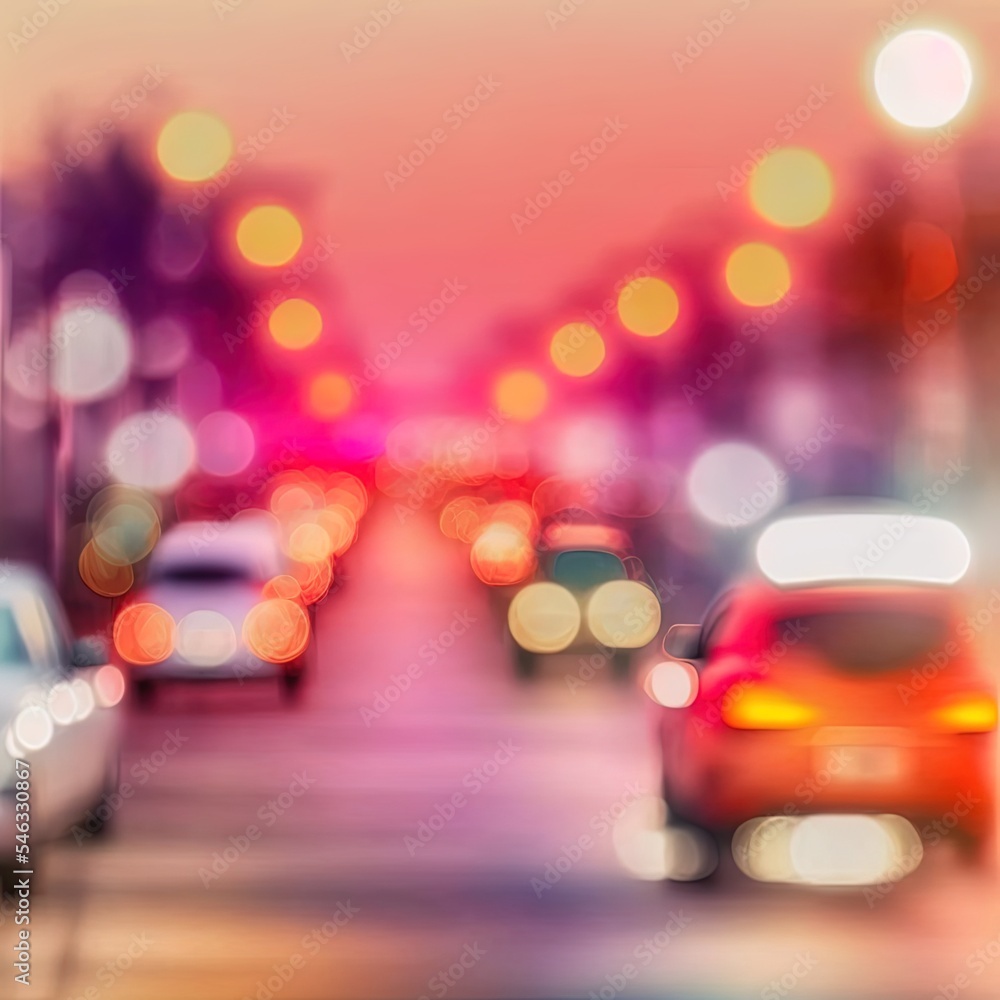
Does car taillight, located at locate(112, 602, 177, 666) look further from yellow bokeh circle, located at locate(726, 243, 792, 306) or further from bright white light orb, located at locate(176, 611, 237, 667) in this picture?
yellow bokeh circle, located at locate(726, 243, 792, 306)

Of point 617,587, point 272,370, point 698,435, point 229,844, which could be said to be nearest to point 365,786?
point 229,844

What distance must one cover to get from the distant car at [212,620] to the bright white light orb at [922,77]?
8829 millimetres

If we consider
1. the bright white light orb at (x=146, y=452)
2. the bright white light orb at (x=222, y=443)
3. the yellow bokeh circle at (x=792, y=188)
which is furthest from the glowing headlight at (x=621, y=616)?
the bright white light orb at (x=222, y=443)

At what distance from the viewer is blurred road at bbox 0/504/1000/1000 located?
977cm

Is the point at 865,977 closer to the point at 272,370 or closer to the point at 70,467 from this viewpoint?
the point at 70,467

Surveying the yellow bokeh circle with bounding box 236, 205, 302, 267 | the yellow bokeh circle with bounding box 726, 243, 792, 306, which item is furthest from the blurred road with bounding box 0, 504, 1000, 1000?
the yellow bokeh circle with bounding box 726, 243, 792, 306

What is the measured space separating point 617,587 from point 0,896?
1784 cm

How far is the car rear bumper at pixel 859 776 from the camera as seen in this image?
39.5 feet

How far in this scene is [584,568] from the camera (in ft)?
95.3

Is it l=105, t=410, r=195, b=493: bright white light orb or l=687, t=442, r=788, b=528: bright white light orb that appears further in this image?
l=687, t=442, r=788, b=528: bright white light orb

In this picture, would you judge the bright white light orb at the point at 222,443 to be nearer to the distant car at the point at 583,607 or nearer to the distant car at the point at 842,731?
the distant car at the point at 583,607

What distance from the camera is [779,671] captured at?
12.4 meters

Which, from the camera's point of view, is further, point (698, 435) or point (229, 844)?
point (698, 435)

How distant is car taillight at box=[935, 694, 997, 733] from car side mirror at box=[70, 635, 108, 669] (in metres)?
4.31
